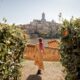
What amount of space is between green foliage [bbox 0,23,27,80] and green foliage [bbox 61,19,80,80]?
194 centimetres

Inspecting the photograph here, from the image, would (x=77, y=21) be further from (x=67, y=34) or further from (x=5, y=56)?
(x=5, y=56)

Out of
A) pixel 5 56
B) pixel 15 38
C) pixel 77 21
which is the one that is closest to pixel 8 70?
pixel 5 56

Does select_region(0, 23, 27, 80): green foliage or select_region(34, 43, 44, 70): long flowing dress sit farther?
select_region(34, 43, 44, 70): long flowing dress

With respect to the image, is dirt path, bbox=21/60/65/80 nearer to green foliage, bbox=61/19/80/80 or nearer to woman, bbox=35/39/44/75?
woman, bbox=35/39/44/75

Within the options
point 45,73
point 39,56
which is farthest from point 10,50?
point 39,56

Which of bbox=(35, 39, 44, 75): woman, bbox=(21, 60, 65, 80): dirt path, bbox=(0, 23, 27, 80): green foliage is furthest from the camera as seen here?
bbox=(35, 39, 44, 75): woman

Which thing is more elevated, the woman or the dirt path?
the woman

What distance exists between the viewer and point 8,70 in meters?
10.5

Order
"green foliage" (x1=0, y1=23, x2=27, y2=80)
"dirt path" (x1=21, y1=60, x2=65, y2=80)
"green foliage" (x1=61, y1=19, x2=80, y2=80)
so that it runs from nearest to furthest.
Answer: "green foliage" (x1=61, y1=19, x2=80, y2=80) → "green foliage" (x1=0, y1=23, x2=27, y2=80) → "dirt path" (x1=21, y1=60, x2=65, y2=80)

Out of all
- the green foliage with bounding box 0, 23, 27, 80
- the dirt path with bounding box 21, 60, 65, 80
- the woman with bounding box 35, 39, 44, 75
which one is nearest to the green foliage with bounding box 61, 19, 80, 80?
the green foliage with bounding box 0, 23, 27, 80

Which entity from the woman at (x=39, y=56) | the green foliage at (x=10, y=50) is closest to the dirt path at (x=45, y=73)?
the woman at (x=39, y=56)

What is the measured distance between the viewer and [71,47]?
32.6ft

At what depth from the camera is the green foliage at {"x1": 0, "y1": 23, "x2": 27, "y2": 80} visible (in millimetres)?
9969

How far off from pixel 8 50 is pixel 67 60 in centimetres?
211
